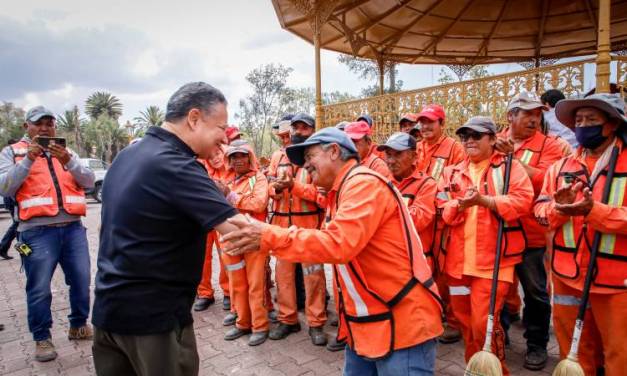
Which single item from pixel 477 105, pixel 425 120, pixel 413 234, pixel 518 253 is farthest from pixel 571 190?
pixel 477 105

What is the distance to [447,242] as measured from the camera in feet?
11.5

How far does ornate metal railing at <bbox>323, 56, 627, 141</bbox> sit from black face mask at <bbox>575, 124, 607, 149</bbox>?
4.01 m

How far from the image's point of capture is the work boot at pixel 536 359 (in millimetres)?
3502

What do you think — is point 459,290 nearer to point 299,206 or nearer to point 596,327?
point 596,327

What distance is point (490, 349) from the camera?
9.27 feet

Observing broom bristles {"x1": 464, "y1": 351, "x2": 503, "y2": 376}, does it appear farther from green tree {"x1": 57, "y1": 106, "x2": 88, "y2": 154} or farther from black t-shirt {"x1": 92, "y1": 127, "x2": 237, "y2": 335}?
green tree {"x1": 57, "y1": 106, "x2": 88, "y2": 154}

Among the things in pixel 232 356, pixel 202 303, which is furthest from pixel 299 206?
pixel 202 303

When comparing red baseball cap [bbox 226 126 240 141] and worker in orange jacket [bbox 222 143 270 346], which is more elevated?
red baseball cap [bbox 226 126 240 141]

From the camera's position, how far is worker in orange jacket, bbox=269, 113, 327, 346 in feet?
14.2

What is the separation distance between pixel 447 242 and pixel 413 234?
1.41 m

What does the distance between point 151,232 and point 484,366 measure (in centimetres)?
216

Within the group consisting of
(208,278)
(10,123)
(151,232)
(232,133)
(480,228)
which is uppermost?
(10,123)

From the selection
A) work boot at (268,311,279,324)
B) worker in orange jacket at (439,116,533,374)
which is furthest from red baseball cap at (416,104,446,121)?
work boot at (268,311,279,324)

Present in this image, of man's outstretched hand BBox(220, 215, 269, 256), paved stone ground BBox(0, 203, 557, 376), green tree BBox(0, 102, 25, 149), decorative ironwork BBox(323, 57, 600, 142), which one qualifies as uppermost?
green tree BBox(0, 102, 25, 149)
